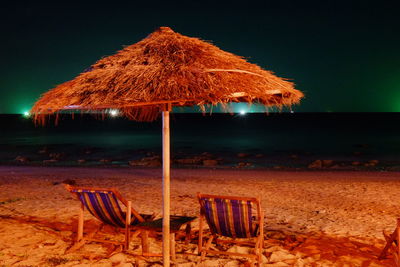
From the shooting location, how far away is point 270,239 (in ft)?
15.1

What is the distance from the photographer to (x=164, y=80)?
3.15 metres

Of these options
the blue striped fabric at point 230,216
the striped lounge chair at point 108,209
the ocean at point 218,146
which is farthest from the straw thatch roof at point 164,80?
the ocean at point 218,146

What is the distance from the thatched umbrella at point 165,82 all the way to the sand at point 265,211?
1.33 meters

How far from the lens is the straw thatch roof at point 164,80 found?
10.2 feet

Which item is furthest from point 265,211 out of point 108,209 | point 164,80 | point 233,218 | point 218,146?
point 218,146

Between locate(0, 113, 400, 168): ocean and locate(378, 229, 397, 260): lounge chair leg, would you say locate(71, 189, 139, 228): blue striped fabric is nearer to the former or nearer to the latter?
locate(0, 113, 400, 168): ocean

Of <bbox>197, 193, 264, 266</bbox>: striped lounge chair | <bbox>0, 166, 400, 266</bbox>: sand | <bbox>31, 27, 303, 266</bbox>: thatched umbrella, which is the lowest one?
<bbox>0, 166, 400, 266</bbox>: sand

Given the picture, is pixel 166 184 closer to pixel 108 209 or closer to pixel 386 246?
pixel 108 209

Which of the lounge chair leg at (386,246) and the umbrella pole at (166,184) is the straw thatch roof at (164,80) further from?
the lounge chair leg at (386,246)

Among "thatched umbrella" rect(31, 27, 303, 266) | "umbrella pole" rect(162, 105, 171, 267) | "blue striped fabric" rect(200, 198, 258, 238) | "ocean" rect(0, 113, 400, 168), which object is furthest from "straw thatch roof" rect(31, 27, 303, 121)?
"ocean" rect(0, 113, 400, 168)

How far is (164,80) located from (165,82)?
0.03 m

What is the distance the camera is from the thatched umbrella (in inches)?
123

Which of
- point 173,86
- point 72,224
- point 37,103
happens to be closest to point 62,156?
point 72,224

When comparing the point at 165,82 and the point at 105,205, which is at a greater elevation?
the point at 165,82
